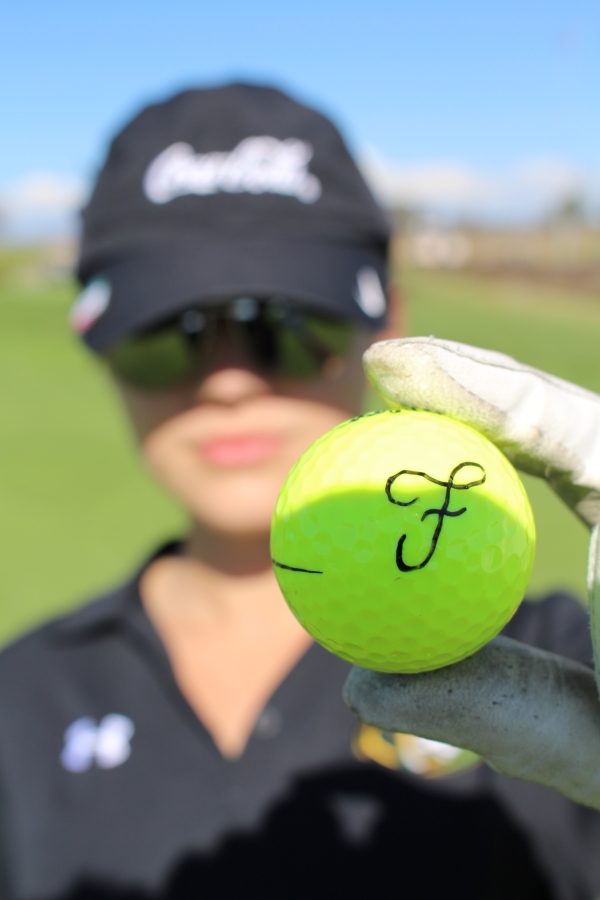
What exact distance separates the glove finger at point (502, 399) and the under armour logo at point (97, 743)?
83cm

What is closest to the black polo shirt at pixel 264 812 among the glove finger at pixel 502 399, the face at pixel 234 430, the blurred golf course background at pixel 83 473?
the face at pixel 234 430

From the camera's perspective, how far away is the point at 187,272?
1.41m

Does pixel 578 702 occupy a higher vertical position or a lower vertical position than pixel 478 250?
higher

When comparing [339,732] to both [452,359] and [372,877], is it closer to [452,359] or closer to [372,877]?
[372,877]

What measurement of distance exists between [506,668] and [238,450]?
2.52ft

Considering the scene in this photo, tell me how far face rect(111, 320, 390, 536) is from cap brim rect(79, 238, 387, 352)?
129 millimetres

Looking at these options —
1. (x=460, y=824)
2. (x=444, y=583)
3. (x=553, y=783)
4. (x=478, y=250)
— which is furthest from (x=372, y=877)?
(x=478, y=250)

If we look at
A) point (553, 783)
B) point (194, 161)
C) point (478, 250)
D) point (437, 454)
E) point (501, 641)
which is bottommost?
point (478, 250)

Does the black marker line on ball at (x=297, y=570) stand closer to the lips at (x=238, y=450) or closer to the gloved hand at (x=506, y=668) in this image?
the gloved hand at (x=506, y=668)

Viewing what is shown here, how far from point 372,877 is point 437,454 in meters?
0.76

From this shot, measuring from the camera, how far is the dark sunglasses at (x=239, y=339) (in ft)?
4.75

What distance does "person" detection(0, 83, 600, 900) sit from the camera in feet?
3.95

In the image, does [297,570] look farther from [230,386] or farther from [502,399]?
[230,386]

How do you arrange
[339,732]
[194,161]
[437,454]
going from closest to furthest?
1. [437,454]
2. [339,732]
3. [194,161]
